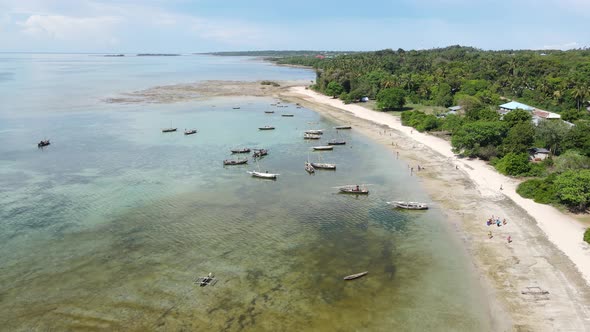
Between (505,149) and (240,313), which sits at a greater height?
(505,149)

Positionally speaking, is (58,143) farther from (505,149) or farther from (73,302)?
(505,149)

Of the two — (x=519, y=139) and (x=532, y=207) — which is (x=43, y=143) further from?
(x=519, y=139)

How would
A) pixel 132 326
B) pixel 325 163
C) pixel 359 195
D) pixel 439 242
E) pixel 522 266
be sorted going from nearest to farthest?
pixel 132 326 < pixel 522 266 < pixel 439 242 < pixel 359 195 < pixel 325 163

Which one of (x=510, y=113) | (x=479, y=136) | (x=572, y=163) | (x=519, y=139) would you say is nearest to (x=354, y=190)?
(x=479, y=136)

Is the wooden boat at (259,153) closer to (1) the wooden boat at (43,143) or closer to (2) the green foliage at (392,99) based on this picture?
(1) the wooden boat at (43,143)

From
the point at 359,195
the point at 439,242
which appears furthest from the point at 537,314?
the point at 359,195

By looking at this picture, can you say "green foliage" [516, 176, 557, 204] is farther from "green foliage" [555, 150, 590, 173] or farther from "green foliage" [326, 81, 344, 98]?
"green foliage" [326, 81, 344, 98]

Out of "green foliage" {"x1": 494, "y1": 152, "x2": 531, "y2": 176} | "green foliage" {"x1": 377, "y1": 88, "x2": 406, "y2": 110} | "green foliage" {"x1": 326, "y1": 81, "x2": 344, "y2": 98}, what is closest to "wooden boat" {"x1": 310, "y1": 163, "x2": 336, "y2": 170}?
"green foliage" {"x1": 494, "y1": 152, "x2": 531, "y2": 176}
